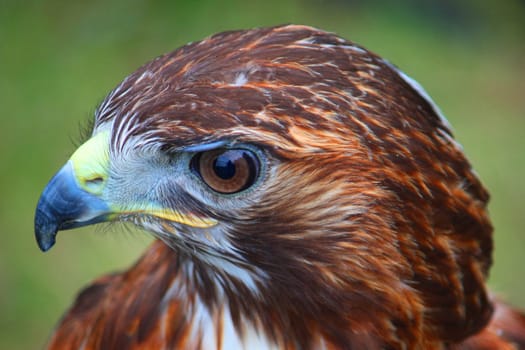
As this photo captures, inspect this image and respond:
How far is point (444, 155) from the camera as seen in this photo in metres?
2.22

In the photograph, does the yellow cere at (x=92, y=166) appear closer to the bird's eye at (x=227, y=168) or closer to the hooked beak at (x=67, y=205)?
the hooked beak at (x=67, y=205)

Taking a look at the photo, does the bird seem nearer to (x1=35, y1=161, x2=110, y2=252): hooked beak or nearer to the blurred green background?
(x1=35, y1=161, x2=110, y2=252): hooked beak

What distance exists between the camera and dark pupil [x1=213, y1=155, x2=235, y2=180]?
1.97m

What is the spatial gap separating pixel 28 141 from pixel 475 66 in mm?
3129

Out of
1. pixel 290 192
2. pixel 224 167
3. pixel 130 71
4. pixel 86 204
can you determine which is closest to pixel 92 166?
pixel 86 204

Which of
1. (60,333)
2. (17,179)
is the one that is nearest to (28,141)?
(17,179)

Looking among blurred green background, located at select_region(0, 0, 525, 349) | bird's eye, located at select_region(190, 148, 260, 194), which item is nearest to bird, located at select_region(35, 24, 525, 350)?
bird's eye, located at select_region(190, 148, 260, 194)

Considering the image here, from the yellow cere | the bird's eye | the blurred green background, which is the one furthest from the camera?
the blurred green background

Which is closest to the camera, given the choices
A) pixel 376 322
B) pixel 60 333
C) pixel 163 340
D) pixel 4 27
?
pixel 376 322

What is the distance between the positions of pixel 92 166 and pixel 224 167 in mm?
335

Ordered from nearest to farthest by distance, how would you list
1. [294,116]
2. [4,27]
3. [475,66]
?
[294,116] < [4,27] < [475,66]

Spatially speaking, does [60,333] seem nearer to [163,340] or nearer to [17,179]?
[163,340]

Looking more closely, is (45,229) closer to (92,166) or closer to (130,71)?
(92,166)

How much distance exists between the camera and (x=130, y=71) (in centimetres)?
574
